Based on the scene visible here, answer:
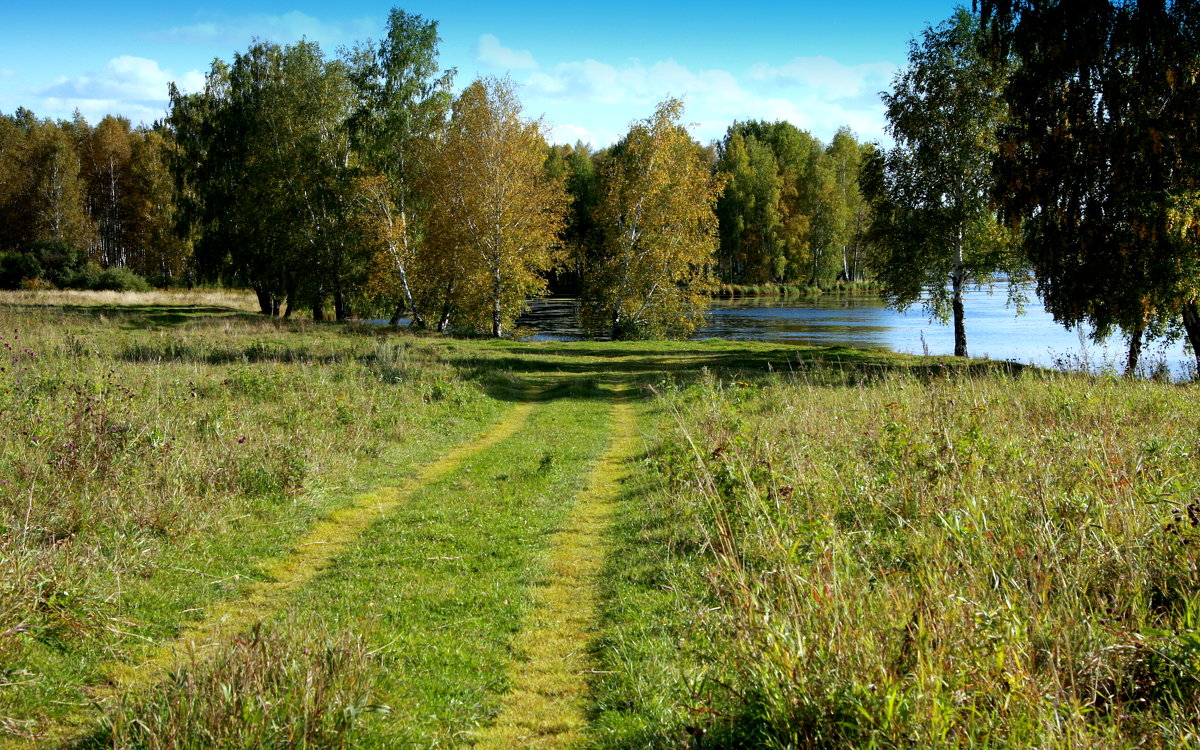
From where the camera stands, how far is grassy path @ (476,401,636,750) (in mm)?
4293

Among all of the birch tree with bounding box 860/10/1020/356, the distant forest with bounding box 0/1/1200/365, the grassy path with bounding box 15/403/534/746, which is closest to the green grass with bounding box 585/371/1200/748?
the grassy path with bounding box 15/403/534/746

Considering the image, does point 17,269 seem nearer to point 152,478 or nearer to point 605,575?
point 152,478

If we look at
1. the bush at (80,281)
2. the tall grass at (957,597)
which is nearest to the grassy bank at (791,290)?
the bush at (80,281)

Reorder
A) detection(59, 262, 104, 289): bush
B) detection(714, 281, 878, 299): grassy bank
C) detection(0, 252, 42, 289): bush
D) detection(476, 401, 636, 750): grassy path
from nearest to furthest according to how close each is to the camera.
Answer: detection(476, 401, 636, 750): grassy path, detection(0, 252, 42, 289): bush, detection(59, 262, 104, 289): bush, detection(714, 281, 878, 299): grassy bank

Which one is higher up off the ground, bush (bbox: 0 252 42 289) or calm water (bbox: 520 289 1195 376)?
bush (bbox: 0 252 42 289)

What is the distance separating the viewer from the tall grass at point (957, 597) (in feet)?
11.0

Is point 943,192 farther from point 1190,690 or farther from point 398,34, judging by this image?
point 1190,690

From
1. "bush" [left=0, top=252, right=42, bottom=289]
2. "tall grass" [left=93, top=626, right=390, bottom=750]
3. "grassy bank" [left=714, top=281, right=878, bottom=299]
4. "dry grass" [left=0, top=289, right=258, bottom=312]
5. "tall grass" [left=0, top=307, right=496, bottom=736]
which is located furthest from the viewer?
"grassy bank" [left=714, top=281, right=878, bottom=299]

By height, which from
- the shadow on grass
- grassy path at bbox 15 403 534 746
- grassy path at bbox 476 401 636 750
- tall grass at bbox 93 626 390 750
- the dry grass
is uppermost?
the dry grass

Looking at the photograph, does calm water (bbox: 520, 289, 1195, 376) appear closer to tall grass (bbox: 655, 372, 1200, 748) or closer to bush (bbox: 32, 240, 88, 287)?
tall grass (bbox: 655, 372, 1200, 748)

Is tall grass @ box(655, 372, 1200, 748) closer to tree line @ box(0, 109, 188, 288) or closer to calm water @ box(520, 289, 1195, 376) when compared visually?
calm water @ box(520, 289, 1195, 376)

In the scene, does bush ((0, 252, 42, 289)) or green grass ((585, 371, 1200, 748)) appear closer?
green grass ((585, 371, 1200, 748))

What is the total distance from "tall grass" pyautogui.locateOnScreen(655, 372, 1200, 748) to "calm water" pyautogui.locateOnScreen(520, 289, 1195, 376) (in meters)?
15.7

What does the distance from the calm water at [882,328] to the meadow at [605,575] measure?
1567 centimetres
